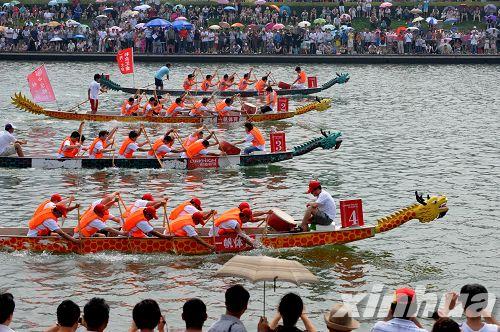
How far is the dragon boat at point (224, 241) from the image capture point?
20859 millimetres

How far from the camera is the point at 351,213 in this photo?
70.0 ft

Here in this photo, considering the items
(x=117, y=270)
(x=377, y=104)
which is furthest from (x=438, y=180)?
(x=377, y=104)

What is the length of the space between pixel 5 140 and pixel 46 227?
1047 cm

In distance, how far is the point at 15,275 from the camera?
2034 centimetres

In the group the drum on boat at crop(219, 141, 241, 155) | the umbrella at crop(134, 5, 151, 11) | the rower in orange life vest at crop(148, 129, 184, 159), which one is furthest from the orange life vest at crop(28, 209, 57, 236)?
the umbrella at crop(134, 5, 151, 11)

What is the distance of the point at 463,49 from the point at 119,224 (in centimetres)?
4489

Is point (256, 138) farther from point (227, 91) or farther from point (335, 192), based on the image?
point (227, 91)

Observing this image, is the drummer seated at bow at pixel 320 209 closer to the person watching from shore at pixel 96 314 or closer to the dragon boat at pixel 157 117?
the person watching from shore at pixel 96 314

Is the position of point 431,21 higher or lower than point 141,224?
higher

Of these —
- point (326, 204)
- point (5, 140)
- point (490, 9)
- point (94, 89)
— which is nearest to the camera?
point (326, 204)

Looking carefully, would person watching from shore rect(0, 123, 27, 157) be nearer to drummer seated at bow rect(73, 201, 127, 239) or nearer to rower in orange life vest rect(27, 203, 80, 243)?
rower in orange life vest rect(27, 203, 80, 243)

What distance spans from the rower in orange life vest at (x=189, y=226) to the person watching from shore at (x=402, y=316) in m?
9.28

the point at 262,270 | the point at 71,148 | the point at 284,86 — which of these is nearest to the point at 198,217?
the point at 262,270

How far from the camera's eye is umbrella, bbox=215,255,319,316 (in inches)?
543
